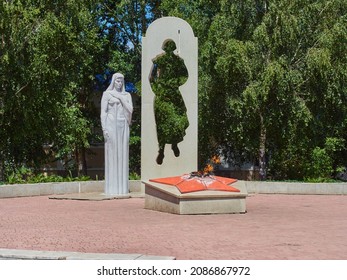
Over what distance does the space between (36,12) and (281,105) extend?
38.6ft

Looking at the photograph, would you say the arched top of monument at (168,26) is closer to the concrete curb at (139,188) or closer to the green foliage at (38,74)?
the concrete curb at (139,188)

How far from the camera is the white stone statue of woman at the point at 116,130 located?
20516 millimetres

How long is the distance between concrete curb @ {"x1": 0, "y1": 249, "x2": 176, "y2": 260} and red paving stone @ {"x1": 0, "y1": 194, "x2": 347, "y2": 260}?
70 cm

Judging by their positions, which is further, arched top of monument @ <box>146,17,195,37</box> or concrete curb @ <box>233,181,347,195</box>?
concrete curb @ <box>233,181,347,195</box>

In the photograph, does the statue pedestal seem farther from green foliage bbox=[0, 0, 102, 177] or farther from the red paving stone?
green foliage bbox=[0, 0, 102, 177]

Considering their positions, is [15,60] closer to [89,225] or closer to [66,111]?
[66,111]

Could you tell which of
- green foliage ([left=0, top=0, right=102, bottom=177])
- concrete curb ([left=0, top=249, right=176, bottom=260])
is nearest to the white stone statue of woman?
green foliage ([left=0, top=0, right=102, bottom=177])

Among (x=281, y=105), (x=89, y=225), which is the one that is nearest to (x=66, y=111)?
(x=281, y=105)

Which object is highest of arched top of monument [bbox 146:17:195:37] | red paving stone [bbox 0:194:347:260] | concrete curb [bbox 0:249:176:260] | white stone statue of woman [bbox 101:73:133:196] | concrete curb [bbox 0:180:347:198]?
arched top of monument [bbox 146:17:195:37]

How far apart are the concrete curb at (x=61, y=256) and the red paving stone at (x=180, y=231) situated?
70cm

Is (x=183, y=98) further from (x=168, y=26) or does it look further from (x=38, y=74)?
(x=38, y=74)

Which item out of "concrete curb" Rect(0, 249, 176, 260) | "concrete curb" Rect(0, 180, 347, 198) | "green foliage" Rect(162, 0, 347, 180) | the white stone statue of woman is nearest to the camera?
"concrete curb" Rect(0, 249, 176, 260)

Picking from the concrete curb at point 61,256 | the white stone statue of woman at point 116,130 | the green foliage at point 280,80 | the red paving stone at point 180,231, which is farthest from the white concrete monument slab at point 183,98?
the concrete curb at point 61,256

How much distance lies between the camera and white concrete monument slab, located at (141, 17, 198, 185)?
22141 millimetres
